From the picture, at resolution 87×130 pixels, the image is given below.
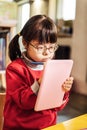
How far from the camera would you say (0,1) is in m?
1.61

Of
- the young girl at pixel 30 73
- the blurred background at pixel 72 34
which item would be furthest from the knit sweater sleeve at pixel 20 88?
the blurred background at pixel 72 34

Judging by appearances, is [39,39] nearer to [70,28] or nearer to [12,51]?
[12,51]

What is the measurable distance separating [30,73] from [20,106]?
0.12 metres

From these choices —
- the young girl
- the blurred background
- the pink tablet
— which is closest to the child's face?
the young girl

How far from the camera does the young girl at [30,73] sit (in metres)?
0.81

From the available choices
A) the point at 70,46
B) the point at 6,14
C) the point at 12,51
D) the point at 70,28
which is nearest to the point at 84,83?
the point at 70,46

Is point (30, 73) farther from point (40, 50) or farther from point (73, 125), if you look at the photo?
point (73, 125)

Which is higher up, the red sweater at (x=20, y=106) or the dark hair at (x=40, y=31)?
the dark hair at (x=40, y=31)

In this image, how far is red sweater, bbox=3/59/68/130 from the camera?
2.59 feet

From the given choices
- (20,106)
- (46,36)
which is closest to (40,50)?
(46,36)

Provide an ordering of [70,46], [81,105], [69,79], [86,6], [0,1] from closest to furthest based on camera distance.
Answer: [69,79], [0,1], [81,105], [86,6], [70,46]

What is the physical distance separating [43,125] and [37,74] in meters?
0.17

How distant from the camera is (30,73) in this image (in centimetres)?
84

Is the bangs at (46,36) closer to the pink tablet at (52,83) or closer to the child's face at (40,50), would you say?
the child's face at (40,50)
